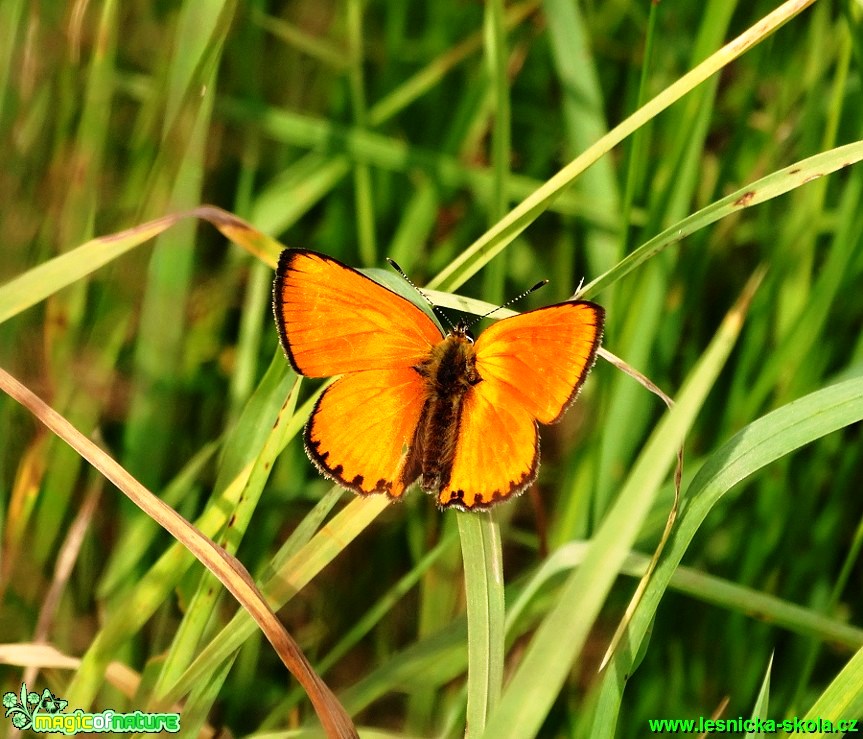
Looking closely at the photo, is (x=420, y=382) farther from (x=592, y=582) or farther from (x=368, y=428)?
(x=592, y=582)

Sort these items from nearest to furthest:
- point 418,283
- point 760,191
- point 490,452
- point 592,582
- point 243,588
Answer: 1. point 592,582
2. point 243,588
3. point 760,191
4. point 490,452
5. point 418,283

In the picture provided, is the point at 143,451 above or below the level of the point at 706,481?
below

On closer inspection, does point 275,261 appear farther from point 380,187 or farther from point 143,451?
point 380,187

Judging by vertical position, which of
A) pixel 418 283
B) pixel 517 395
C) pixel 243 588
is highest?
pixel 418 283

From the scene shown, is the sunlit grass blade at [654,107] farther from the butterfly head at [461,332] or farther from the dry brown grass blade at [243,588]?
the dry brown grass blade at [243,588]

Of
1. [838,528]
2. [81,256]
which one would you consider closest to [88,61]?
[81,256]

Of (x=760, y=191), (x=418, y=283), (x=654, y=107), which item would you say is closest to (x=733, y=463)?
A: (x=760, y=191)

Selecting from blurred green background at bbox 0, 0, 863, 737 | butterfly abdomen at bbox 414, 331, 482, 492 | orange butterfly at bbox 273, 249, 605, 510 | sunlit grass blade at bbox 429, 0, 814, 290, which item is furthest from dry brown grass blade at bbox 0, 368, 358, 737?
sunlit grass blade at bbox 429, 0, 814, 290
